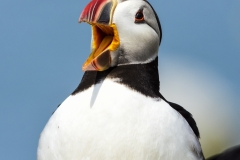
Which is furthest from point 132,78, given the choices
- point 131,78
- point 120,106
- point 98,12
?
point 98,12

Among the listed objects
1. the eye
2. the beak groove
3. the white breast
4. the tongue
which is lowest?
the white breast

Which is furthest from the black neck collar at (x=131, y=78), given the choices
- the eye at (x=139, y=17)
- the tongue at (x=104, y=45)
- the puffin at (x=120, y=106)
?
the eye at (x=139, y=17)

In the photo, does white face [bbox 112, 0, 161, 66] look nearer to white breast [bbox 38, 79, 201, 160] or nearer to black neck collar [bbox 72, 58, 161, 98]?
black neck collar [bbox 72, 58, 161, 98]

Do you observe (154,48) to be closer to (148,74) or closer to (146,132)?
(148,74)

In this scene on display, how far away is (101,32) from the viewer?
22.0 feet

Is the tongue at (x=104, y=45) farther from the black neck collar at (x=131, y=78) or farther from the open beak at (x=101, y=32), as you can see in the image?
the black neck collar at (x=131, y=78)

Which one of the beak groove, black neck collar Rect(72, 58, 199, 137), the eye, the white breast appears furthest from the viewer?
the eye

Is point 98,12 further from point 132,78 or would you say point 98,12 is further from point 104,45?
point 132,78

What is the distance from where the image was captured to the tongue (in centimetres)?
657

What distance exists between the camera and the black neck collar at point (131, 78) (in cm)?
653

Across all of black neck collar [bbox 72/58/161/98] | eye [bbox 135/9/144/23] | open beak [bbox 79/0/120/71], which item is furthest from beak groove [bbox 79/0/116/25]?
black neck collar [bbox 72/58/161/98]

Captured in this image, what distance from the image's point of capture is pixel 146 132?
626cm

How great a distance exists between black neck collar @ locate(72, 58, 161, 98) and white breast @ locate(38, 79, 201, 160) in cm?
6

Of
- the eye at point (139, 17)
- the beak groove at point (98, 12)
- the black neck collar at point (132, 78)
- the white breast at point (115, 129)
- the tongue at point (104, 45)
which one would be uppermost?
the beak groove at point (98, 12)
